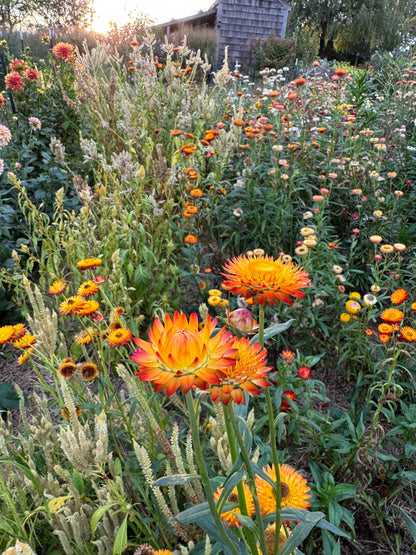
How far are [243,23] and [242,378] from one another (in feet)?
65.7

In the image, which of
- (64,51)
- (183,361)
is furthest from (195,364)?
(64,51)

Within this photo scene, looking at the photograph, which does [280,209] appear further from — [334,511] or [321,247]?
[334,511]

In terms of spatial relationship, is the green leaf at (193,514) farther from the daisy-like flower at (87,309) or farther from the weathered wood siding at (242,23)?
the weathered wood siding at (242,23)

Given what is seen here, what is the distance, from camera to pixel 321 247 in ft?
8.43

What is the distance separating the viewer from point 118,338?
1414 mm

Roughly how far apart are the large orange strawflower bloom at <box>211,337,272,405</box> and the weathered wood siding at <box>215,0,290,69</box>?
18636 millimetres

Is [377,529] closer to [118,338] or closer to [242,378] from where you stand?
[118,338]

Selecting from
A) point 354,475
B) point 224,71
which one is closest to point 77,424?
point 354,475

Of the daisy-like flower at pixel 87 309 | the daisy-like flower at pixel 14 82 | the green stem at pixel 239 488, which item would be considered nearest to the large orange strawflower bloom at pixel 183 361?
the green stem at pixel 239 488

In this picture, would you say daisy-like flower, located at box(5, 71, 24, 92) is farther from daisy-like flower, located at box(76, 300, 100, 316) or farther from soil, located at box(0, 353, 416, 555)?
soil, located at box(0, 353, 416, 555)

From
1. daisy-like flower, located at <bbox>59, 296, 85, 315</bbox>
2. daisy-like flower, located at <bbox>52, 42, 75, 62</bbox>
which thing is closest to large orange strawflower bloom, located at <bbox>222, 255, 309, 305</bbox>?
daisy-like flower, located at <bbox>59, 296, 85, 315</bbox>

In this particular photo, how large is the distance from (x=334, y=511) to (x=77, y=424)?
91 cm

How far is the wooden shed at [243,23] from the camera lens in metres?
17.1

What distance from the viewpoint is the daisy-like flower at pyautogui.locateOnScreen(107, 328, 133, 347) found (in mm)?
1397
